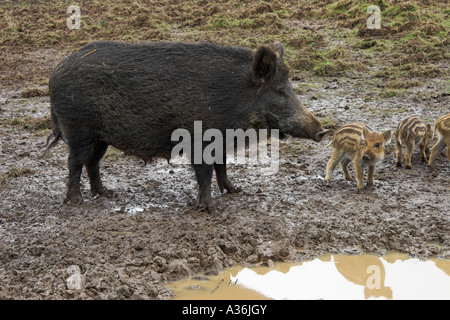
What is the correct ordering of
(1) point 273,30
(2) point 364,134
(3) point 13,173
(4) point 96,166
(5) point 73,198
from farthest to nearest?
(1) point 273,30 → (3) point 13,173 → (4) point 96,166 → (2) point 364,134 → (5) point 73,198

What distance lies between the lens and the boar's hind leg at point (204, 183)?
5.63 m

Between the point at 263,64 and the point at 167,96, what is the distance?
102cm

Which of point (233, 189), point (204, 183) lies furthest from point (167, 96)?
point (233, 189)

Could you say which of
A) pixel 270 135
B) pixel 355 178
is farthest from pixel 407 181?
pixel 270 135

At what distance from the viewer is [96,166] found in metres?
6.16

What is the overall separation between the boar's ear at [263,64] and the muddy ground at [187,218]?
1.37 metres

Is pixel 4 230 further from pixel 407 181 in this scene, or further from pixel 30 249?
pixel 407 181

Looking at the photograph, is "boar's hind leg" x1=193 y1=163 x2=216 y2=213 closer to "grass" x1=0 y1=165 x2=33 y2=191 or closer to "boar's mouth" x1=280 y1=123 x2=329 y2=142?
"boar's mouth" x1=280 y1=123 x2=329 y2=142

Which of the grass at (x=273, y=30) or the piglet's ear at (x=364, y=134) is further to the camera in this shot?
the grass at (x=273, y=30)

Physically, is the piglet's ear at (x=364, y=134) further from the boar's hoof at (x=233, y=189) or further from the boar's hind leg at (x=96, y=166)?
the boar's hind leg at (x=96, y=166)

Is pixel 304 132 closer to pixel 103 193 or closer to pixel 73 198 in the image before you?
pixel 103 193

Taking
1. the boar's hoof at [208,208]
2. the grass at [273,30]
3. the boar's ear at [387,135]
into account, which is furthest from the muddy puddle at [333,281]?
the grass at [273,30]

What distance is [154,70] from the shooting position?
5.58 meters

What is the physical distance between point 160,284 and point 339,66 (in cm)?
681
